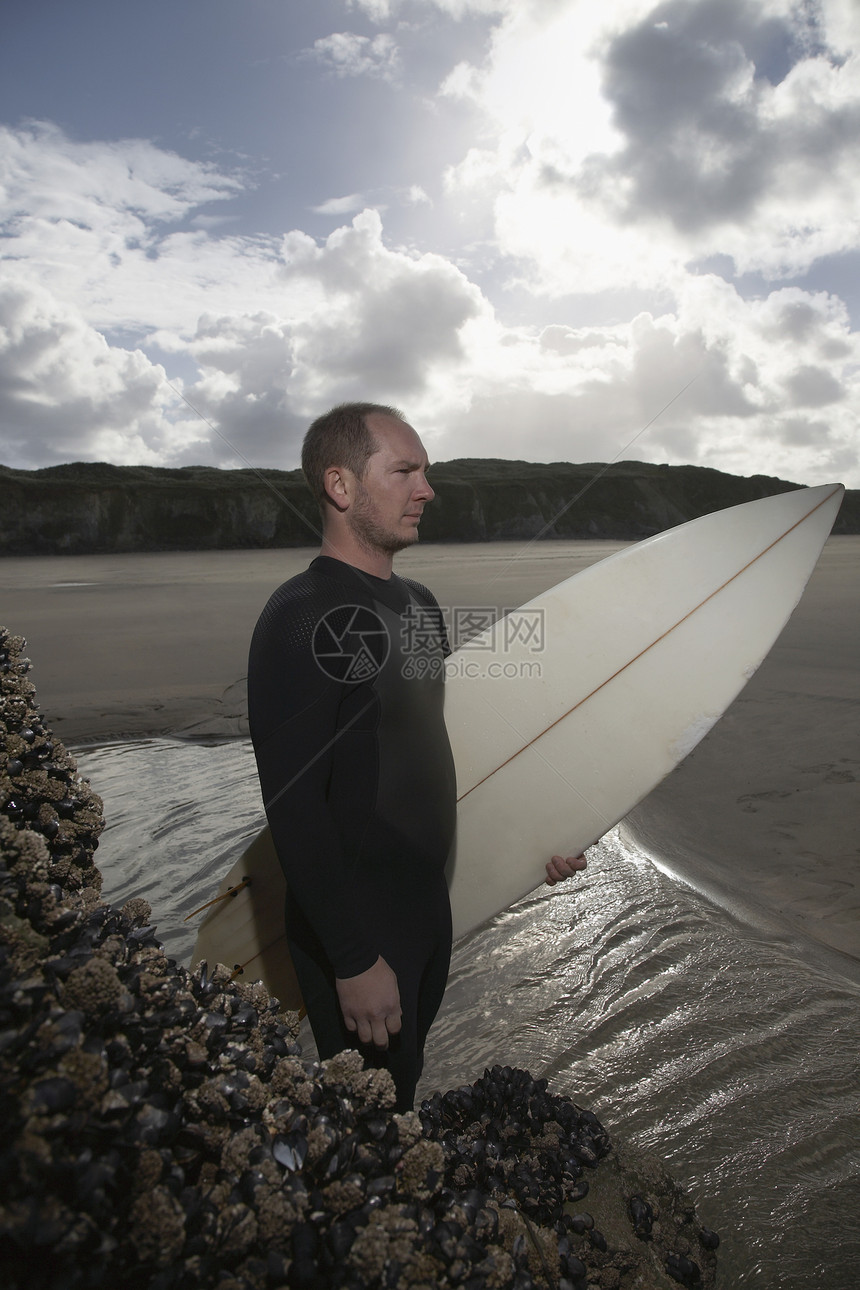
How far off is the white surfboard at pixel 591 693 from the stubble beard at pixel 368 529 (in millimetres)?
1071

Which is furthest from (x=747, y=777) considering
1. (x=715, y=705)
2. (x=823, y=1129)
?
(x=823, y=1129)

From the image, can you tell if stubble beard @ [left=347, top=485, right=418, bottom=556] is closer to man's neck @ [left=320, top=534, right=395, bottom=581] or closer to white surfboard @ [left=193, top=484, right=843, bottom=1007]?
man's neck @ [left=320, top=534, right=395, bottom=581]

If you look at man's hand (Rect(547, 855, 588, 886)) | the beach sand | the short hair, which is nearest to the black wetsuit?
the short hair

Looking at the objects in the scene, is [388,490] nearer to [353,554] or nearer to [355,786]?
[353,554]

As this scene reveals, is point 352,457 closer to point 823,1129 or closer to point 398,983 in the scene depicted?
point 398,983

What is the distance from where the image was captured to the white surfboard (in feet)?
7.93

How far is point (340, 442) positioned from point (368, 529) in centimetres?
24

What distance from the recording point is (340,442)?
169 centimetres

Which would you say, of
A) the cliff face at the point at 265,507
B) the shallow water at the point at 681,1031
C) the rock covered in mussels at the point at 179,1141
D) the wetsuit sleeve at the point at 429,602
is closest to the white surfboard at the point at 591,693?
the shallow water at the point at 681,1031

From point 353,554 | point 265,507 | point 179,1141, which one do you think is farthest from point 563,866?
point 265,507

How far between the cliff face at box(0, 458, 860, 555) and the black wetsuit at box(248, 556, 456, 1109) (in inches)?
844

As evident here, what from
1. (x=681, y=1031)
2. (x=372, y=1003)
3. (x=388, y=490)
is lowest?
(x=681, y=1031)

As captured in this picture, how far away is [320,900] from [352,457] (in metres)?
1.04

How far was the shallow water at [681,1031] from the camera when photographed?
1.75 metres
